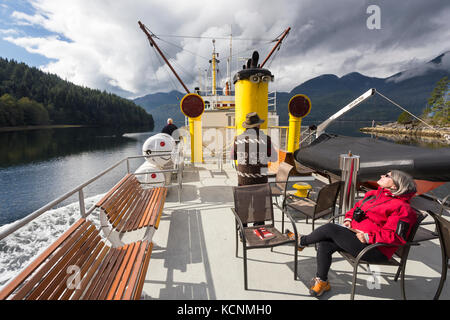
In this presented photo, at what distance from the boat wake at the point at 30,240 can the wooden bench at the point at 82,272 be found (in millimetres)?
1862

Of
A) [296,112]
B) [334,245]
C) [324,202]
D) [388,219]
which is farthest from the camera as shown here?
[296,112]

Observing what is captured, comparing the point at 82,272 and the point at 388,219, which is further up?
the point at 388,219

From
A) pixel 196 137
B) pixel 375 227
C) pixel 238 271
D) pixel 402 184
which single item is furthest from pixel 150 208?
pixel 196 137

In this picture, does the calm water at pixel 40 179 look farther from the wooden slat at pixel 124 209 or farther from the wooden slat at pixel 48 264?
the wooden slat at pixel 48 264

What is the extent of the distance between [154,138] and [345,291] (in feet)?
18.3

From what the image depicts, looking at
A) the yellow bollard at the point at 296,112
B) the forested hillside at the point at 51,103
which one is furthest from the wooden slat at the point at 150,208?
the forested hillside at the point at 51,103

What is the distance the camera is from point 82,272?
176cm

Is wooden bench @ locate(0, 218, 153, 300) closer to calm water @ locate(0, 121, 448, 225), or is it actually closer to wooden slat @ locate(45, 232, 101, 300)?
wooden slat @ locate(45, 232, 101, 300)

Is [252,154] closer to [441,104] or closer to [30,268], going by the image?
[30,268]

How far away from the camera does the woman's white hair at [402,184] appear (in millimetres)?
1989

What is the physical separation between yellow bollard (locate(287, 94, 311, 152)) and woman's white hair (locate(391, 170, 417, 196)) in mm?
5470

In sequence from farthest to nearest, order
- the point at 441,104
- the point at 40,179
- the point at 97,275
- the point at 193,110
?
the point at 441,104 < the point at 40,179 < the point at 193,110 < the point at 97,275

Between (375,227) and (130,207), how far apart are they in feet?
10.4
